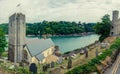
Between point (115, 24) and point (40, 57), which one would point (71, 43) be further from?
point (40, 57)

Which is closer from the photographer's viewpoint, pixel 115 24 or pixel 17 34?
pixel 17 34

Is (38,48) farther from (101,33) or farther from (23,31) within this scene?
(101,33)

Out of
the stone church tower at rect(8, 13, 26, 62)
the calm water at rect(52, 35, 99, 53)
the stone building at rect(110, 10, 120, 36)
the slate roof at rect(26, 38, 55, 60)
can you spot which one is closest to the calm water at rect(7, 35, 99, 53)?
the calm water at rect(52, 35, 99, 53)

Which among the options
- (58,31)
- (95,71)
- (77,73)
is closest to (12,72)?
(77,73)

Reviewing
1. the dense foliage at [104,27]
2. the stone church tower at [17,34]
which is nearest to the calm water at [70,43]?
the dense foliage at [104,27]

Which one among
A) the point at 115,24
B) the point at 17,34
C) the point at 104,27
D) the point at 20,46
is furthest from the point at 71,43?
the point at 17,34

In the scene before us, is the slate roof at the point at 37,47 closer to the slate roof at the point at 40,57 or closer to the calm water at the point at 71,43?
the slate roof at the point at 40,57

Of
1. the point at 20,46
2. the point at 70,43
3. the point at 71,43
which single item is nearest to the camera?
the point at 20,46

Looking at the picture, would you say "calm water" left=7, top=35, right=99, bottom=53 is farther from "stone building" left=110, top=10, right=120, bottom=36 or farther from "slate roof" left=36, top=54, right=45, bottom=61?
"slate roof" left=36, top=54, right=45, bottom=61
